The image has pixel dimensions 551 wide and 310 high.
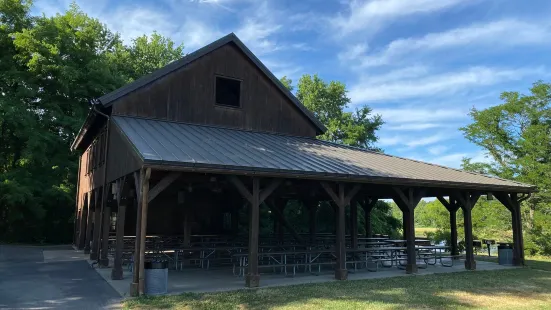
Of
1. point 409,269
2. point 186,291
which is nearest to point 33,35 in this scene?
point 186,291

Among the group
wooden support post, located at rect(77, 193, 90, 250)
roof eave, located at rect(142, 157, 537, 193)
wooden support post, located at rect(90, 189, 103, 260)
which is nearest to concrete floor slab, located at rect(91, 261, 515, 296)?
wooden support post, located at rect(90, 189, 103, 260)

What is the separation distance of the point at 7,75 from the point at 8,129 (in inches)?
115

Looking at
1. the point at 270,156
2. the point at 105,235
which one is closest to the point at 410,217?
the point at 270,156

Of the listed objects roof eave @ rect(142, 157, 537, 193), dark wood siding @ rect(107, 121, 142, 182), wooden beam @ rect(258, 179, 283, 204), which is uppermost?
dark wood siding @ rect(107, 121, 142, 182)

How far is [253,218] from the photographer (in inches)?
363

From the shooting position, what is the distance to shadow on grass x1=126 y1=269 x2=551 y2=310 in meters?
7.30

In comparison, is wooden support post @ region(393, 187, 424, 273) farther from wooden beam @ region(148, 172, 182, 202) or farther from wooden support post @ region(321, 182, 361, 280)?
wooden beam @ region(148, 172, 182, 202)

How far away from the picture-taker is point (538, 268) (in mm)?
13500

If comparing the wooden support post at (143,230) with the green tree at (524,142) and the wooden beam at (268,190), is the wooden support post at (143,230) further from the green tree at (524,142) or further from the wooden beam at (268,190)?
the green tree at (524,142)

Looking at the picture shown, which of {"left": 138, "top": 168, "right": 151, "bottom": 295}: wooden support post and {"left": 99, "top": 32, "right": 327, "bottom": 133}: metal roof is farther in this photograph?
{"left": 99, "top": 32, "right": 327, "bottom": 133}: metal roof

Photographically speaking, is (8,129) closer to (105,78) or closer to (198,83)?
(105,78)

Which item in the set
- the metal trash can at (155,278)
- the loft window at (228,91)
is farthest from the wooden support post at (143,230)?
the loft window at (228,91)

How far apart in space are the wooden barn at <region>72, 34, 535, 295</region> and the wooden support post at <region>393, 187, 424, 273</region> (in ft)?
0.10

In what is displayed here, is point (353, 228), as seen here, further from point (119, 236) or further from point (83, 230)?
point (83, 230)
